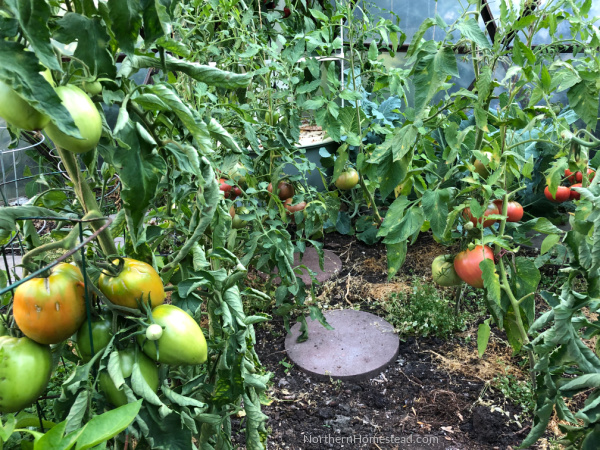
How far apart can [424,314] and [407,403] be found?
21.5 inches

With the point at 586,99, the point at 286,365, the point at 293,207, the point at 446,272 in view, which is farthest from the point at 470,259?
the point at 293,207

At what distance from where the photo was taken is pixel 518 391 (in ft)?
5.74

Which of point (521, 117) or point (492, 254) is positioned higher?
point (521, 117)

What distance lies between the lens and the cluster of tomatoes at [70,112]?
1.78 feet

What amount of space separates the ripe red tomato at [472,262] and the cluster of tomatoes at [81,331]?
3.36ft

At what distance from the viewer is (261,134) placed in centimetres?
228

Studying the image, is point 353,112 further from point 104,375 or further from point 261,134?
point 104,375

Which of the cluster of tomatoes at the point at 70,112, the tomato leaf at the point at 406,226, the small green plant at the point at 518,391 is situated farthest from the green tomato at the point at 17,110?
the small green plant at the point at 518,391

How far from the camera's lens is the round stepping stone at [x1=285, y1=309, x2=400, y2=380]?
1.96 meters

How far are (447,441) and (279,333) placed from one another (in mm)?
923

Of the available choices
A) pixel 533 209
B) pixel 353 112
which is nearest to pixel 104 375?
pixel 353 112

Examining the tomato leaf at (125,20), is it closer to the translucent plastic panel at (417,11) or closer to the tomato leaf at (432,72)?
the tomato leaf at (432,72)

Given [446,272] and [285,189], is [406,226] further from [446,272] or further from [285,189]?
[285,189]

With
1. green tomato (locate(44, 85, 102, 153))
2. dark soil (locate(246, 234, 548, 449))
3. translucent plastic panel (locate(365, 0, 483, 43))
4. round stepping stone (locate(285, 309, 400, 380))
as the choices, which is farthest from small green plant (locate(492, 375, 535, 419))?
translucent plastic panel (locate(365, 0, 483, 43))
